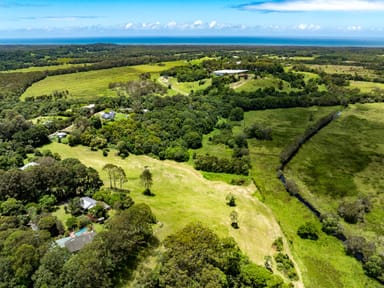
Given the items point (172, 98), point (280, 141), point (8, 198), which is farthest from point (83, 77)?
point (8, 198)

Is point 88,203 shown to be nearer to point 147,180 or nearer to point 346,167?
point 147,180

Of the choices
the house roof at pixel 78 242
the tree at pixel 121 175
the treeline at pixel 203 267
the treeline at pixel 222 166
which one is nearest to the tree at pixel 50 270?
the house roof at pixel 78 242

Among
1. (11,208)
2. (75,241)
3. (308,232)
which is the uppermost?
(11,208)

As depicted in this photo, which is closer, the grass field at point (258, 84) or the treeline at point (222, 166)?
the treeline at point (222, 166)

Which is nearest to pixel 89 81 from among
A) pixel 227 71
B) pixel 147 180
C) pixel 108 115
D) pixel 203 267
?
pixel 108 115

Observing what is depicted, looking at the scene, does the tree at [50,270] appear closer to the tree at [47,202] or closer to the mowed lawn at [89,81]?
the tree at [47,202]

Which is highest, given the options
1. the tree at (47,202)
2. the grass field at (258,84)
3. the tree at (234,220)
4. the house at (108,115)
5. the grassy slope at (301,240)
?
the grass field at (258,84)
